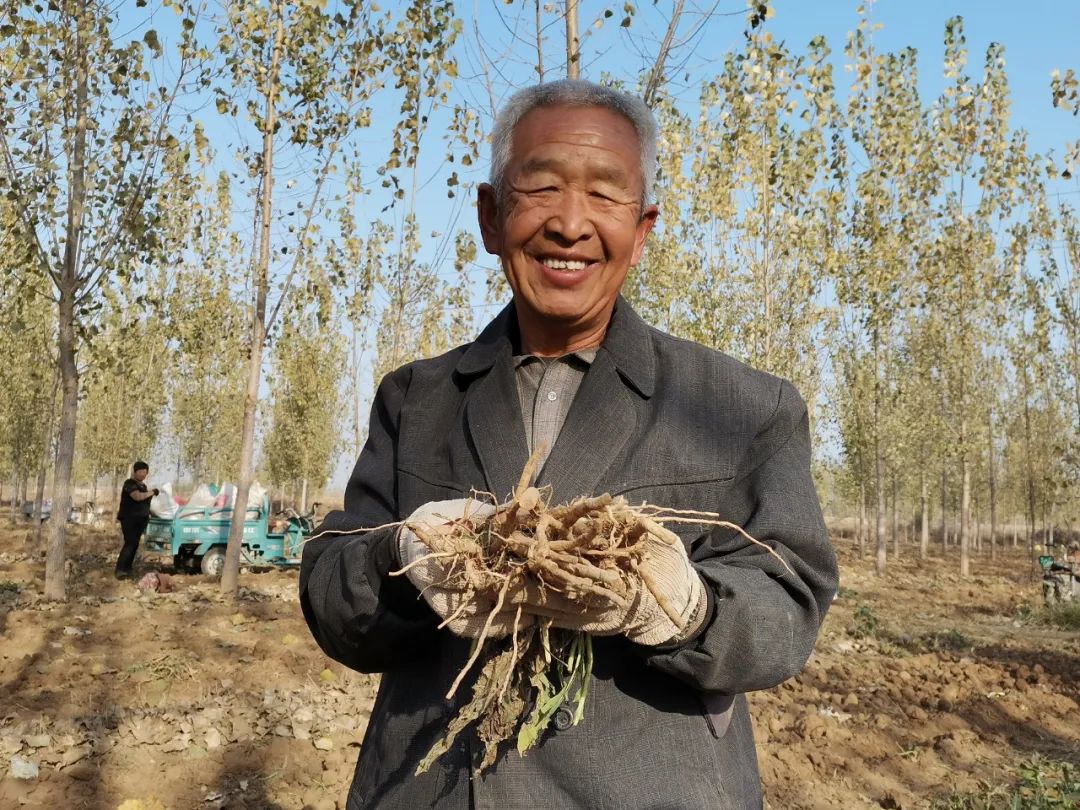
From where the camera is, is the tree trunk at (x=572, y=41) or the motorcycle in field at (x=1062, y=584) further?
the motorcycle in field at (x=1062, y=584)

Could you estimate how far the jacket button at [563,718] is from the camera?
1447mm

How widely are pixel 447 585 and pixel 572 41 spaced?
4.00 meters

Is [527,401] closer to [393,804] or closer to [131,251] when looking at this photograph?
[393,804]

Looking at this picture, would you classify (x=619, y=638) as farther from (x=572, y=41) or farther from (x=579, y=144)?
(x=572, y=41)

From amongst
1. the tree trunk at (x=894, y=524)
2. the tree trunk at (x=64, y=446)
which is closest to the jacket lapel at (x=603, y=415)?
the tree trunk at (x=64, y=446)

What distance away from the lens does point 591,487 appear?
63.0 inches

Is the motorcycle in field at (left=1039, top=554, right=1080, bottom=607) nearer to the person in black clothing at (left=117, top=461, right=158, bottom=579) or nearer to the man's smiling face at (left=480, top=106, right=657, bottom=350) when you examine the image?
the person in black clothing at (left=117, top=461, right=158, bottom=579)

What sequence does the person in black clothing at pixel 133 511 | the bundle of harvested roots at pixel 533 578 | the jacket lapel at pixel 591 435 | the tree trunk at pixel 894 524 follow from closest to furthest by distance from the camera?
the bundle of harvested roots at pixel 533 578, the jacket lapel at pixel 591 435, the person in black clothing at pixel 133 511, the tree trunk at pixel 894 524

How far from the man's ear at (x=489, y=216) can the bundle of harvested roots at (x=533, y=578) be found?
586 mm

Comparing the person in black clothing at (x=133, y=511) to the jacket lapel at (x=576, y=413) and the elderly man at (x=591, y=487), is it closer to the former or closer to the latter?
the elderly man at (x=591, y=487)

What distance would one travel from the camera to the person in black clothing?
1309cm

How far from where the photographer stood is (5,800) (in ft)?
15.3

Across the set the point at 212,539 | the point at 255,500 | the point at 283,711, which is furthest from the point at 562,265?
the point at 255,500

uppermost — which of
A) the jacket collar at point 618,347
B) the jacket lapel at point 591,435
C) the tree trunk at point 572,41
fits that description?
the tree trunk at point 572,41
